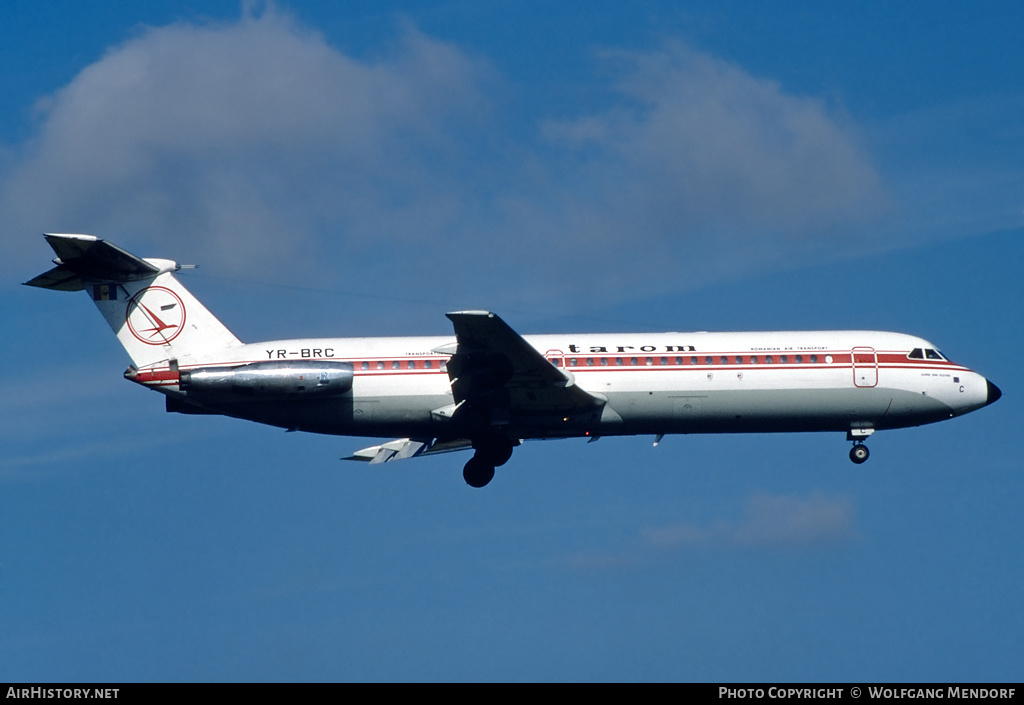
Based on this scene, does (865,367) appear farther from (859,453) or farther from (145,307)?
(145,307)

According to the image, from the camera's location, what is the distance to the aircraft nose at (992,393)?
171 feet

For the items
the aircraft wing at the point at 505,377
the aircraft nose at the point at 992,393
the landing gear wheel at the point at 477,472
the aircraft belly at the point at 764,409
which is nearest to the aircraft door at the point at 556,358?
the aircraft wing at the point at 505,377

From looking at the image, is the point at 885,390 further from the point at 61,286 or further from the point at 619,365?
the point at 61,286

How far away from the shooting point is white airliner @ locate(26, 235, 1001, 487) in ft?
156

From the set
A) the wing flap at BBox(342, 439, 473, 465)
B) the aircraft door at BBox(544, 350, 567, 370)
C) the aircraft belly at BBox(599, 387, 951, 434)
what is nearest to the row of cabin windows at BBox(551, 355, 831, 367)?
the aircraft door at BBox(544, 350, 567, 370)

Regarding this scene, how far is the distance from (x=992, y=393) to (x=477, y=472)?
18.7 metres

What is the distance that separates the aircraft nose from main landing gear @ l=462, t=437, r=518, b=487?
56.0ft

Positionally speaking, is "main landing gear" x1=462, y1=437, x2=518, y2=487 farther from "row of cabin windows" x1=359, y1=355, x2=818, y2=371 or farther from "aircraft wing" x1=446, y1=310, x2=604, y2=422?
"row of cabin windows" x1=359, y1=355, x2=818, y2=371

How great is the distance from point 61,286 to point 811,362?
83.8ft

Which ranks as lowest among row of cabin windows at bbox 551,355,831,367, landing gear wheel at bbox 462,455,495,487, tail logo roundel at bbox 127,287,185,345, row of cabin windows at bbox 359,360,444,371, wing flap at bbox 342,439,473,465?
landing gear wheel at bbox 462,455,495,487
